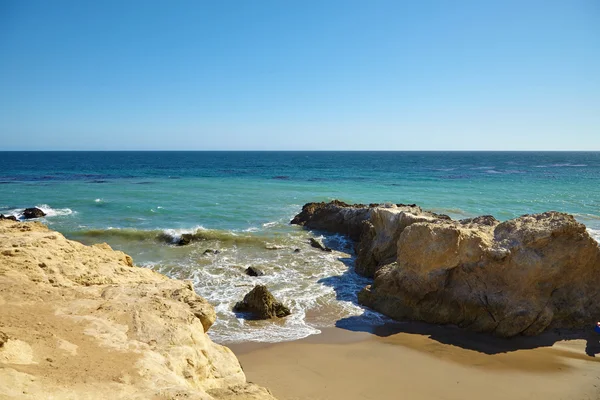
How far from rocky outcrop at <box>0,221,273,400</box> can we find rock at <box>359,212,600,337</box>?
22.3 ft

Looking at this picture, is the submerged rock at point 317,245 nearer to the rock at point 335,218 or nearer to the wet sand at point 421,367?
the rock at point 335,218

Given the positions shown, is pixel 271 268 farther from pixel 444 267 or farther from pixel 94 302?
pixel 94 302

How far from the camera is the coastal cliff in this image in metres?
10.4

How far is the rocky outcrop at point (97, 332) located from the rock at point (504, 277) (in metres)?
6.80

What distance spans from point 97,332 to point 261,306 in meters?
6.37

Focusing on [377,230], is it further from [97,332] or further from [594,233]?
[594,233]

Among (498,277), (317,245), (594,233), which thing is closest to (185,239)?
(317,245)

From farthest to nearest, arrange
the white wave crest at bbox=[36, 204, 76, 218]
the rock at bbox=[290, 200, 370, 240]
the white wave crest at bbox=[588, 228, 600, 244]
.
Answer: the white wave crest at bbox=[36, 204, 76, 218], the rock at bbox=[290, 200, 370, 240], the white wave crest at bbox=[588, 228, 600, 244]

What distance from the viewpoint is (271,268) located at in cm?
1588

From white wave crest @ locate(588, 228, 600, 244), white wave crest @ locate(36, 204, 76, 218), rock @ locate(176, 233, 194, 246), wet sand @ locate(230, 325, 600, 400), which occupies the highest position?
white wave crest @ locate(36, 204, 76, 218)

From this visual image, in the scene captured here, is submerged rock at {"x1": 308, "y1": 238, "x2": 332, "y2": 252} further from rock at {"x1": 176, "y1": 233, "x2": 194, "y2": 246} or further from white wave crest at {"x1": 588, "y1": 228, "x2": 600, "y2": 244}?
white wave crest at {"x1": 588, "y1": 228, "x2": 600, "y2": 244}

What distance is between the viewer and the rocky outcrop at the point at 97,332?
4.06 meters

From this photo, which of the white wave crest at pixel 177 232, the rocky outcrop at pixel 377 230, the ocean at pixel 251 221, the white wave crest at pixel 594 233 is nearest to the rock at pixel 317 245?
→ the ocean at pixel 251 221

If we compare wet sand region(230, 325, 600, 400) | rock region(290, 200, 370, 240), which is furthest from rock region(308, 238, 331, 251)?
wet sand region(230, 325, 600, 400)
